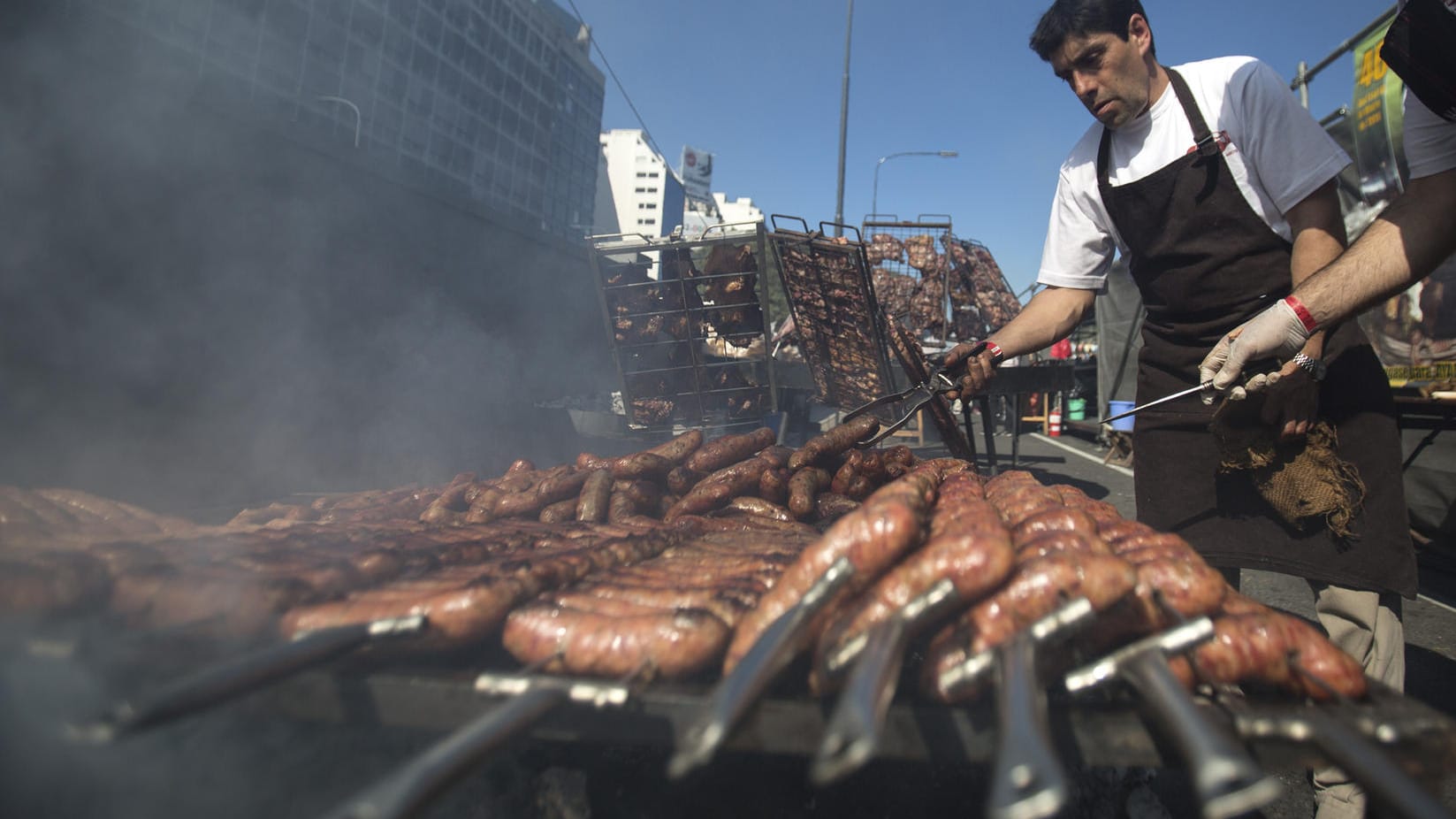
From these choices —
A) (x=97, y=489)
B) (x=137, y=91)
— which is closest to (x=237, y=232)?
(x=137, y=91)

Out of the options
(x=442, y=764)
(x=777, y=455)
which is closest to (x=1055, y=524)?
(x=442, y=764)

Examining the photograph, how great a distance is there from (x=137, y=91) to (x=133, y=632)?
430cm

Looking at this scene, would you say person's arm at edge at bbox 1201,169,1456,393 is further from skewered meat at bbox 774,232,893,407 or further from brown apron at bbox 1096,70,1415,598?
skewered meat at bbox 774,232,893,407

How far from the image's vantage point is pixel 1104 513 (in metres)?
2.47

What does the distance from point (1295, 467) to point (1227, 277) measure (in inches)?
33.0

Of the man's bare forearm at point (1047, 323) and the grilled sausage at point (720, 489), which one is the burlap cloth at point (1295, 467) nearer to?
the man's bare forearm at point (1047, 323)

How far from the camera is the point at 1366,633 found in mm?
2512

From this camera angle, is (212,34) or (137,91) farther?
(212,34)

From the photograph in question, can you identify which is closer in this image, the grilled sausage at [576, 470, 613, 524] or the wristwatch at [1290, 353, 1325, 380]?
the wristwatch at [1290, 353, 1325, 380]

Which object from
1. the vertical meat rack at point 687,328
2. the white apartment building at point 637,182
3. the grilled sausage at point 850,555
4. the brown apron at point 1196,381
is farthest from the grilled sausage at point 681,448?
the white apartment building at point 637,182

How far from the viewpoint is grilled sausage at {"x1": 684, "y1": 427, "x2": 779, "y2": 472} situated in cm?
383

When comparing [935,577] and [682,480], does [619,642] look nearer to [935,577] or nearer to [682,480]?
[935,577]

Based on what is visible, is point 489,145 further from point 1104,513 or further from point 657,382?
point 1104,513

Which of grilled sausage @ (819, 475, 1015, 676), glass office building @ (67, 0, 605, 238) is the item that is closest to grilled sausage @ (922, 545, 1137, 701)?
grilled sausage @ (819, 475, 1015, 676)
